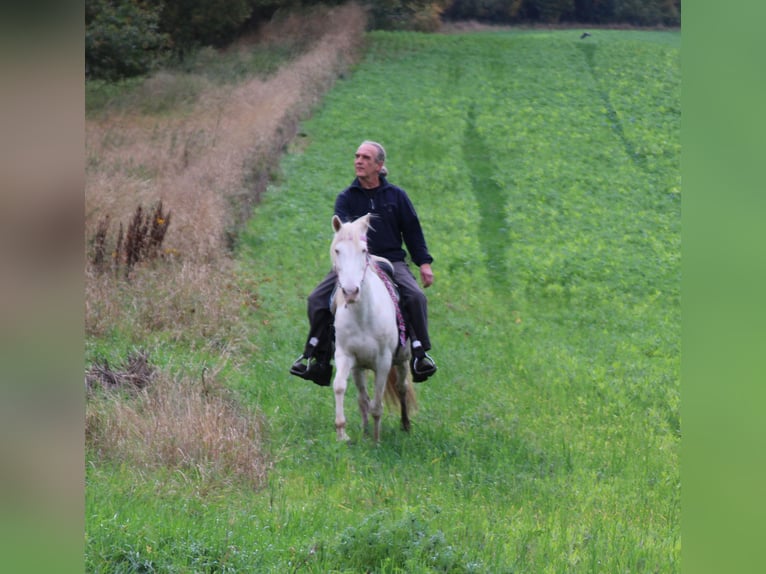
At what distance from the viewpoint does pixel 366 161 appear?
25.5 feet

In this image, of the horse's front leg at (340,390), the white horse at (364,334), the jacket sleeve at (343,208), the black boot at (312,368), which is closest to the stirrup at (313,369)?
the black boot at (312,368)

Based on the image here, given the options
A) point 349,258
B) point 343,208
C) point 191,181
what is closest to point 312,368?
point 343,208

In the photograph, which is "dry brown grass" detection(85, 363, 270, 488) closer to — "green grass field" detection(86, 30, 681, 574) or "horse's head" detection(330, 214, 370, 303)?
"green grass field" detection(86, 30, 681, 574)

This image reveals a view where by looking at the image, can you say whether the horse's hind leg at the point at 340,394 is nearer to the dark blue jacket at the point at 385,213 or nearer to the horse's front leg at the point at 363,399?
the horse's front leg at the point at 363,399

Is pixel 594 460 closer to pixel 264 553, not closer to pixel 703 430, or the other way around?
pixel 264 553

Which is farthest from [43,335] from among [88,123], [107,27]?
[107,27]

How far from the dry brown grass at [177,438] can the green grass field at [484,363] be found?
0.18 meters

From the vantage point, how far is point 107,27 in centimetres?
Result: 2383

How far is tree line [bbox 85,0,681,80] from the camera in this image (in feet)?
78.6

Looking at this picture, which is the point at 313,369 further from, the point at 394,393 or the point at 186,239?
the point at 186,239

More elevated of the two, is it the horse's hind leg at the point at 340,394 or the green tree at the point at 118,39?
the green tree at the point at 118,39

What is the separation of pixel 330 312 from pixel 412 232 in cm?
94

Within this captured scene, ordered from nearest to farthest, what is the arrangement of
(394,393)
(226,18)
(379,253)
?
(379,253), (394,393), (226,18)

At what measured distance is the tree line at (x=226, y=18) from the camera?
78.6ft
